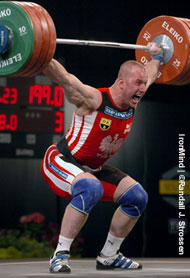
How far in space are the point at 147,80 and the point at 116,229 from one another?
109 centimetres

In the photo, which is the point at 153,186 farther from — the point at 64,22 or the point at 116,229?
the point at 116,229

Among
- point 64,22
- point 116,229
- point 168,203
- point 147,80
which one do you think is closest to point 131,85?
point 147,80

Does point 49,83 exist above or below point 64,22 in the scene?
below

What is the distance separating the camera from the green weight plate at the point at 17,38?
429 centimetres

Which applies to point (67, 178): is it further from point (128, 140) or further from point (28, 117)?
point (128, 140)

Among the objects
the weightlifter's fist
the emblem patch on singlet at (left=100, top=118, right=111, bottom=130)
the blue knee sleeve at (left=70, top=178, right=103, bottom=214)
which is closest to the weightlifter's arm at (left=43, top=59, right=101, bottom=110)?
the emblem patch on singlet at (left=100, top=118, right=111, bottom=130)

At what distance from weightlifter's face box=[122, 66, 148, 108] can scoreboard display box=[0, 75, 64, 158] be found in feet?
8.21

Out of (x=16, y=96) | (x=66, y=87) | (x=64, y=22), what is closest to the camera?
(x=66, y=87)

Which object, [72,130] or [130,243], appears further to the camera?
[130,243]

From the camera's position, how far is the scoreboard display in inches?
267

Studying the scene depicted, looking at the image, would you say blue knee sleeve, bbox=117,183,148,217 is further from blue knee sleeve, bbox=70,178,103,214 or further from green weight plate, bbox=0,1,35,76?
green weight plate, bbox=0,1,35,76

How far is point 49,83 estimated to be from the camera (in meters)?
6.99

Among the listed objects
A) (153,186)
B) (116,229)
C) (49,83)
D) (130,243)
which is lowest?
(130,243)

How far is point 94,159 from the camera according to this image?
179 inches
